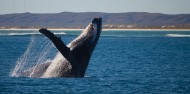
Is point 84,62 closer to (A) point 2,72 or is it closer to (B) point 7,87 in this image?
(B) point 7,87

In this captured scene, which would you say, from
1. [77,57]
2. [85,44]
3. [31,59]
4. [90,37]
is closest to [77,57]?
[77,57]

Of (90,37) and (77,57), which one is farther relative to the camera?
(90,37)

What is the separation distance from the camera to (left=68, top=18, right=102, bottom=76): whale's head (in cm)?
1945

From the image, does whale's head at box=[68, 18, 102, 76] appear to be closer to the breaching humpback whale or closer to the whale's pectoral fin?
the breaching humpback whale

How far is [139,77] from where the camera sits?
2369 cm

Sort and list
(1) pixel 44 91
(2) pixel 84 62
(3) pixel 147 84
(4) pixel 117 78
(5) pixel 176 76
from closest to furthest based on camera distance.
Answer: (1) pixel 44 91, (2) pixel 84 62, (3) pixel 147 84, (4) pixel 117 78, (5) pixel 176 76

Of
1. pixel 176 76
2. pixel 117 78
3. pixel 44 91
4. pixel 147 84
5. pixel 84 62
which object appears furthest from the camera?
pixel 176 76

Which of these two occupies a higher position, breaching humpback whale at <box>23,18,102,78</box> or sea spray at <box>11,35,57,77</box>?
breaching humpback whale at <box>23,18,102,78</box>

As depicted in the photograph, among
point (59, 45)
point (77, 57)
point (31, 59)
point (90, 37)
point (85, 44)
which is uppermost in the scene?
point (90, 37)

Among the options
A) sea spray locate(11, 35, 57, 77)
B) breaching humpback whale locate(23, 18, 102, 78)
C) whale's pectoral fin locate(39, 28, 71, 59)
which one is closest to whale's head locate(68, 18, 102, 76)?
breaching humpback whale locate(23, 18, 102, 78)

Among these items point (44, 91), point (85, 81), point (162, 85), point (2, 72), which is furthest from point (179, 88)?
point (2, 72)

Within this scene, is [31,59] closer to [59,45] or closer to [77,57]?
[77,57]

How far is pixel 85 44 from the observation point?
19703 mm

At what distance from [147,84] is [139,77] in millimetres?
2769
